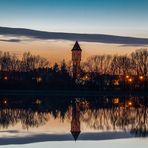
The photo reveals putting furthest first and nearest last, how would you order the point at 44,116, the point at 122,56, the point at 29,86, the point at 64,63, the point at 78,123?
the point at 64,63 < the point at 122,56 < the point at 29,86 < the point at 44,116 < the point at 78,123

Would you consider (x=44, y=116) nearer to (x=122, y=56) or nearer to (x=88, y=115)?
(x=88, y=115)

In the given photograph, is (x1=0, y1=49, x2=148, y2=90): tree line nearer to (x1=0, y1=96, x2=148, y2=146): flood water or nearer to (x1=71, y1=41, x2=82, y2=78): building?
(x1=71, y1=41, x2=82, y2=78): building

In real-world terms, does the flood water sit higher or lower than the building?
higher

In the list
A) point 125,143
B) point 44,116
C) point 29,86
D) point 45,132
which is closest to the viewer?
point 125,143

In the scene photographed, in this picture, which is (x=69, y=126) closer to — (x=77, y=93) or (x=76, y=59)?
(x=77, y=93)

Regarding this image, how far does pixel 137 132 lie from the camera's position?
23672 mm

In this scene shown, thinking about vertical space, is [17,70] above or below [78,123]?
below

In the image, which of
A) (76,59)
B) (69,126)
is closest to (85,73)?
(76,59)

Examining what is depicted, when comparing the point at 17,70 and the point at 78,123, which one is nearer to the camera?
the point at 78,123

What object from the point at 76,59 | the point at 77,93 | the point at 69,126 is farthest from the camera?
the point at 76,59

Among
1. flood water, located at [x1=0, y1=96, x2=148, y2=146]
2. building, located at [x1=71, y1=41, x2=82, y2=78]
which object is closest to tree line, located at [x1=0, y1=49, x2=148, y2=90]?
building, located at [x1=71, y1=41, x2=82, y2=78]

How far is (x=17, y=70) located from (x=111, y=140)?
242 ft

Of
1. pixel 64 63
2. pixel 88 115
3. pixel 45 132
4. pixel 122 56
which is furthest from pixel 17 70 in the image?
pixel 45 132

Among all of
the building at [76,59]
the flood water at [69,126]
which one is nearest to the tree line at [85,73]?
the building at [76,59]
